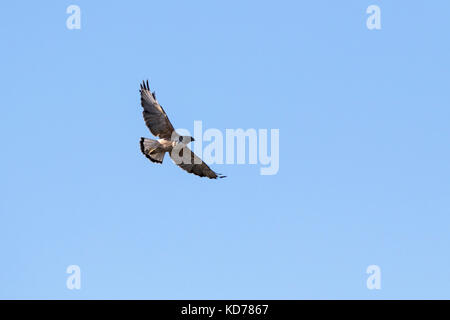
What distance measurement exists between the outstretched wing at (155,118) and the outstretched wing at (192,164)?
0.87 m

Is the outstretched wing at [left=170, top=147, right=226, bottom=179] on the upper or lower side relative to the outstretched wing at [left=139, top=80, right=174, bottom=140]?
lower

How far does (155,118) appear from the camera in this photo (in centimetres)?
2828

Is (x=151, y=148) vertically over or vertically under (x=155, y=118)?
under

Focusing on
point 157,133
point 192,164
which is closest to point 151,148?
point 157,133

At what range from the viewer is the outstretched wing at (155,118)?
2809cm

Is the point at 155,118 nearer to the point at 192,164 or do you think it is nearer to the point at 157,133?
the point at 157,133

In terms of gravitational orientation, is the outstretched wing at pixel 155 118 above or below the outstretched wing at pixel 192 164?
above

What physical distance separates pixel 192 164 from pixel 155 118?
2171 mm

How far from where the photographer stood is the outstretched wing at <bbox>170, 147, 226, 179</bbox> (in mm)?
29062

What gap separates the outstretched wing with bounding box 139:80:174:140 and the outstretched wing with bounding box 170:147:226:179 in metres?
0.87

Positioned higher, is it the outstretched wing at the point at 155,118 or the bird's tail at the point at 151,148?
the outstretched wing at the point at 155,118
